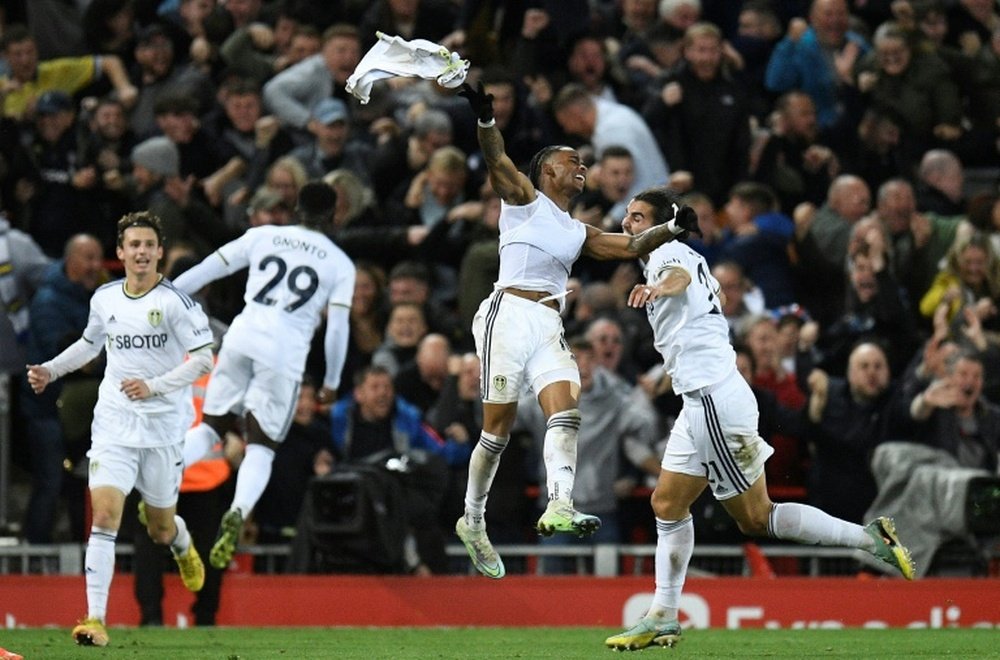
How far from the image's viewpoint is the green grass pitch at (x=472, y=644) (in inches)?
442

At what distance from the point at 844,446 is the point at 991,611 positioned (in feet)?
5.46

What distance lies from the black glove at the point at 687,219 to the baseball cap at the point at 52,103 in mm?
8951

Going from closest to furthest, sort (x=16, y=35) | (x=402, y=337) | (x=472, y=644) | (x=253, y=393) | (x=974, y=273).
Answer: (x=472, y=644) < (x=253, y=393) < (x=402, y=337) < (x=974, y=273) < (x=16, y=35)

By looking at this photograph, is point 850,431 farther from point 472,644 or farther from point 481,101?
point 481,101

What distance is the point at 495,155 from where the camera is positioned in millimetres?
11188

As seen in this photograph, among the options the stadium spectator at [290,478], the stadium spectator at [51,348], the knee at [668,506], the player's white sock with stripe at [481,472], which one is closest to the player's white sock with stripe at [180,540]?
the player's white sock with stripe at [481,472]

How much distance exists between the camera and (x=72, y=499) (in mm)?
15812

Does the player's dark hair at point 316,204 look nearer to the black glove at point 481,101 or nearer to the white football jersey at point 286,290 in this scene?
the white football jersey at point 286,290

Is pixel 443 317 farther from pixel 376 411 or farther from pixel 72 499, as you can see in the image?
pixel 72 499

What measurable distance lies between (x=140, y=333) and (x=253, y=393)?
1776 mm

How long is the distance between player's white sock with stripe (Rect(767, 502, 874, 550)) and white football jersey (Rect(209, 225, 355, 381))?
419cm

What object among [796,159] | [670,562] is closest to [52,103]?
[796,159]

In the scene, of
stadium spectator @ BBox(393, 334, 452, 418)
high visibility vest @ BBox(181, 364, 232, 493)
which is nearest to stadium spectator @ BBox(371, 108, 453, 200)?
stadium spectator @ BBox(393, 334, 452, 418)

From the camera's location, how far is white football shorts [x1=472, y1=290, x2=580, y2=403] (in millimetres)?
11547
